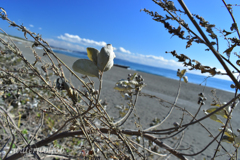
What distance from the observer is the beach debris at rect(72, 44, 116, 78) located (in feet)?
1.31

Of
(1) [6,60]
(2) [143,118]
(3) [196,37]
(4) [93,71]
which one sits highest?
(3) [196,37]

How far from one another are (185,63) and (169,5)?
21 cm

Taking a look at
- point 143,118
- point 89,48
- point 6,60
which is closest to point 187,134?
point 143,118

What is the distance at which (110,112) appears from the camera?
4438mm

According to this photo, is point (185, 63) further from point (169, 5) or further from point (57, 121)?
point (57, 121)

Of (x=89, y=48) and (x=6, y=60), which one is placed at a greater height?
(x=89, y=48)

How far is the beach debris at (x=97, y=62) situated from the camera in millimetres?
398

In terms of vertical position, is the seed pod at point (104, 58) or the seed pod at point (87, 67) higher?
the seed pod at point (104, 58)

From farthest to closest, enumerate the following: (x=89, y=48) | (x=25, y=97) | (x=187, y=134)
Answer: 1. (x=187, y=134)
2. (x=25, y=97)
3. (x=89, y=48)

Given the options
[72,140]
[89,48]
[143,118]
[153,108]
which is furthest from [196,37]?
[153,108]

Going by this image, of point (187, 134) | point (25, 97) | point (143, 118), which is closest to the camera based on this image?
point (25, 97)

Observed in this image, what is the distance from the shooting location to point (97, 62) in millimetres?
421

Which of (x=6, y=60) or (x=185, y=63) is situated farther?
(x=6, y=60)

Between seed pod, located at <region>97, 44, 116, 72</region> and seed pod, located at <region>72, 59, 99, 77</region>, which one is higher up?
seed pod, located at <region>97, 44, 116, 72</region>
